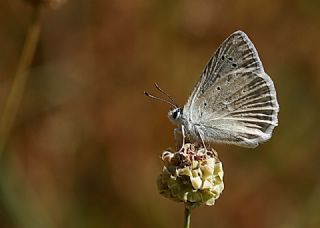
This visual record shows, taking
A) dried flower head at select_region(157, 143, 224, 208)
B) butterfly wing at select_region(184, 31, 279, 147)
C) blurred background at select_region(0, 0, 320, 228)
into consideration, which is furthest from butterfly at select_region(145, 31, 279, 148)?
blurred background at select_region(0, 0, 320, 228)

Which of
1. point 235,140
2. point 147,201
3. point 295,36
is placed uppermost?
point 295,36

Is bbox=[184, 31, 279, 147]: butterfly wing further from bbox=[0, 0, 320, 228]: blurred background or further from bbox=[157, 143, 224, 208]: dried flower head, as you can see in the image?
bbox=[0, 0, 320, 228]: blurred background

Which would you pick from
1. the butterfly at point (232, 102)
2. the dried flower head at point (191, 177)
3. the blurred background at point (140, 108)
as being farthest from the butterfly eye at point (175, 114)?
the blurred background at point (140, 108)

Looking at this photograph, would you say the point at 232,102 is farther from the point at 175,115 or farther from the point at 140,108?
the point at 140,108

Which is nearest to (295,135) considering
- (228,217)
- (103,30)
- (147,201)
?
(228,217)

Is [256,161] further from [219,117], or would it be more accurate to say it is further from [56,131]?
[219,117]

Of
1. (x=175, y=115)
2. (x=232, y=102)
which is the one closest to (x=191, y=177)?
(x=175, y=115)

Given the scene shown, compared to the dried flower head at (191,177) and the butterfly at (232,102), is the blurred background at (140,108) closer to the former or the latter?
the butterfly at (232,102)
